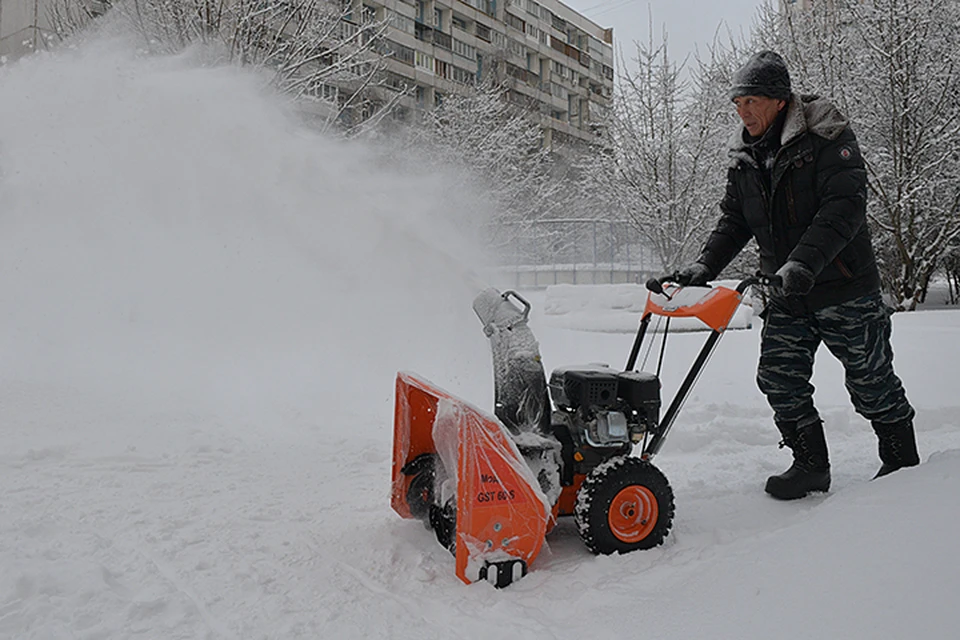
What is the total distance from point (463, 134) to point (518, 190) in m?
2.47

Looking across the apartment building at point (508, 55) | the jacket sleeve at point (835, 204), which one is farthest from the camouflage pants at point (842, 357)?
the apartment building at point (508, 55)

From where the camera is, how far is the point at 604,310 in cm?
1026

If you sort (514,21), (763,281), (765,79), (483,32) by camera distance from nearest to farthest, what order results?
(763,281) < (765,79) < (483,32) < (514,21)

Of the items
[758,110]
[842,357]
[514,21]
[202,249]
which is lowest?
[842,357]

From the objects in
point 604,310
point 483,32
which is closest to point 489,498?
point 604,310

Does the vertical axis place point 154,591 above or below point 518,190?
below

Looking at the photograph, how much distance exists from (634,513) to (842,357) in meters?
1.26

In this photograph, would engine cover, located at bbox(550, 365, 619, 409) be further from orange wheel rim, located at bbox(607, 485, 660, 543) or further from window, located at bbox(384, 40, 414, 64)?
window, located at bbox(384, 40, 414, 64)

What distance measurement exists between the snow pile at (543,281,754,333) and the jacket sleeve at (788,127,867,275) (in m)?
6.45

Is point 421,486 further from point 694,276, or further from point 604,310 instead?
point 604,310

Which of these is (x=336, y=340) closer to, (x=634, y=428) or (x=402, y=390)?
(x=402, y=390)

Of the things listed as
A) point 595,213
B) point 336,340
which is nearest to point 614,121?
point 595,213

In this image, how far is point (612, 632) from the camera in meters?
2.14

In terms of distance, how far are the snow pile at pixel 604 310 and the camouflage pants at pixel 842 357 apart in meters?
6.08
